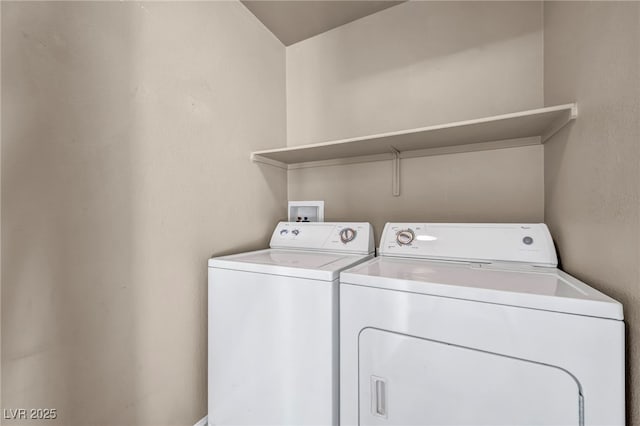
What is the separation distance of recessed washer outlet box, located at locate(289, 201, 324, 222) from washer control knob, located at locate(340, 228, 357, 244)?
0.41 metres

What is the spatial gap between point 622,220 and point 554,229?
61 cm

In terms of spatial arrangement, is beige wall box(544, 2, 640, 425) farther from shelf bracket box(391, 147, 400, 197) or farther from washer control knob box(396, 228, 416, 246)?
shelf bracket box(391, 147, 400, 197)

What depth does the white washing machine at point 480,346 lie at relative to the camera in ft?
2.13

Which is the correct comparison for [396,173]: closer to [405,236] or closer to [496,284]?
[405,236]

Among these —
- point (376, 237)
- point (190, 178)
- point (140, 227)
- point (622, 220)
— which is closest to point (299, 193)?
point (376, 237)

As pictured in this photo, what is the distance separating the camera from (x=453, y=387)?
0.78 m

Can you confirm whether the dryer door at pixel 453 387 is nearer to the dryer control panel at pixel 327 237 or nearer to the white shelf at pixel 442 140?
the dryer control panel at pixel 327 237

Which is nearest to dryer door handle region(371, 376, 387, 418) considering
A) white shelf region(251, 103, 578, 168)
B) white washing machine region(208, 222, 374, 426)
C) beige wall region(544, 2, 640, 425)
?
white washing machine region(208, 222, 374, 426)

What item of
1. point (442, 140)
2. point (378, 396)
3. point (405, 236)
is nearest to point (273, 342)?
point (378, 396)

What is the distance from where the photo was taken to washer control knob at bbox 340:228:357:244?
5.02 feet

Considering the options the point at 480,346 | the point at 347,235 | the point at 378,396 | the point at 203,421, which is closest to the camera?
the point at 480,346

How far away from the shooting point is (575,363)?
66 centimetres

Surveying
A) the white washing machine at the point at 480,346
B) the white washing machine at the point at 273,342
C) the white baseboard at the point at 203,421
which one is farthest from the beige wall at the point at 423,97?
the white baseboard at the point at 203,421

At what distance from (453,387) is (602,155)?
851mm
